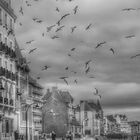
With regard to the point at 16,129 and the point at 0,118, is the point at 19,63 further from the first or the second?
the point at 0,118

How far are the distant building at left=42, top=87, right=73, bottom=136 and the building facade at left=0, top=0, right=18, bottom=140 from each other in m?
83.6

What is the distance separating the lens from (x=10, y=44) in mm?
71562

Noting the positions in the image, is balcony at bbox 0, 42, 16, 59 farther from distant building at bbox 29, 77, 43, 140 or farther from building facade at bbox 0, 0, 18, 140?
distant building at bbox 29, 77, 43, 140

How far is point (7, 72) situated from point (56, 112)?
96.6 meters

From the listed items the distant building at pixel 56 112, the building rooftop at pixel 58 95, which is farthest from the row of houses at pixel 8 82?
the building rooftop at pixel 58 95

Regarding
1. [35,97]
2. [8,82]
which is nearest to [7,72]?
[8,82]

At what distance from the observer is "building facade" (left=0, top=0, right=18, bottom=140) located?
66438 mm

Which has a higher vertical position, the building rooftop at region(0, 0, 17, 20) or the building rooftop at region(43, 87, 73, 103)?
the building rooftop at region(0, 0, 17, 20)

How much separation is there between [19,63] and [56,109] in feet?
270

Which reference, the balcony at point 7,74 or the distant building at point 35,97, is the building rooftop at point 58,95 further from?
the balcony at point 7,74

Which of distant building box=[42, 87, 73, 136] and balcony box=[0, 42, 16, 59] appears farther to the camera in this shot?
distant building box=[42, 87, 73, 136]

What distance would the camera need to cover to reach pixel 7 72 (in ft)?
227

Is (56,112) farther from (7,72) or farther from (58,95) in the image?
(7,72)

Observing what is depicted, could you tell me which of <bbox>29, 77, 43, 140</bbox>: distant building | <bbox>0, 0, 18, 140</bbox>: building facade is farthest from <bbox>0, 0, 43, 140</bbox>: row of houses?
<bbox>29, 77, 43, 140</bbox>: distant building
